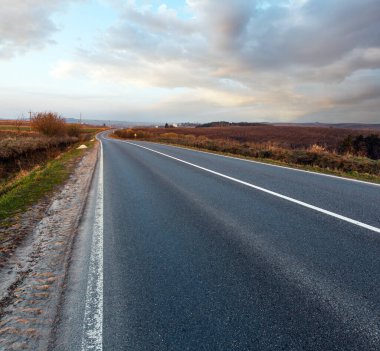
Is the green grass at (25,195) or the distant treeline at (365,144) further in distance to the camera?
the distant treeline at (365,144)

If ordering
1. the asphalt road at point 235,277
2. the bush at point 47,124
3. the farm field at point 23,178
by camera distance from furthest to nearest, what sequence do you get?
1. the bush at point 47,124
2. the farm field at point 23,178
3. the asphalt road at point 235,277

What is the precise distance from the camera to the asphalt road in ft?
8.00

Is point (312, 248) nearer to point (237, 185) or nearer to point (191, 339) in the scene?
point (191, 339)

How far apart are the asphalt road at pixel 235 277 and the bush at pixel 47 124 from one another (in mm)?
41052

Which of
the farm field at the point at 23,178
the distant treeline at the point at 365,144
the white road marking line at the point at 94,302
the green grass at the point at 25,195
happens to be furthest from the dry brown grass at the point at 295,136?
the white road marking line at the point at 94,302

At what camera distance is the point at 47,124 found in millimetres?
42719

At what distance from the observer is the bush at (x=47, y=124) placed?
139 ft

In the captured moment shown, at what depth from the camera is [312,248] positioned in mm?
4055

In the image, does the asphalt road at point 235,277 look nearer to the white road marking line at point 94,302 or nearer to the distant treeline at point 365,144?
the white road marking line at point 94,302

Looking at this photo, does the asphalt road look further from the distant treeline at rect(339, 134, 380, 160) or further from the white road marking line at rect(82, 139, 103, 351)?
the distant treeline at rect(339, 134, 380, 160)

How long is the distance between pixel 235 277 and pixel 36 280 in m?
2.25

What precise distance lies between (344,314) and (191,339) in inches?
53.3

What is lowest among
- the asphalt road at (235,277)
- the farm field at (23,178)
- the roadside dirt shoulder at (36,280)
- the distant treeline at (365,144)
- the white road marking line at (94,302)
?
the farm field at (23,178)

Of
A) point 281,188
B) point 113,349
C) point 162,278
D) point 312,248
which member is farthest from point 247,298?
point 281,188
